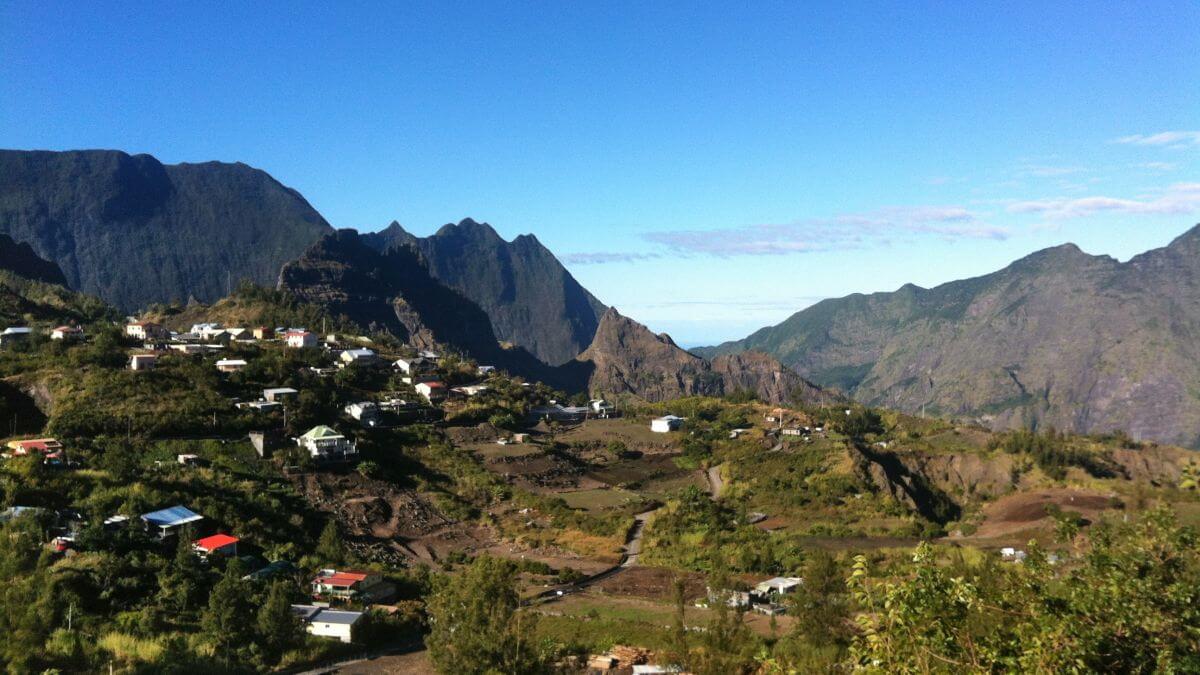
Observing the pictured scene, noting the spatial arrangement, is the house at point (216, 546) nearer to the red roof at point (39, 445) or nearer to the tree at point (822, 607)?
the red roof at point (39, 445)

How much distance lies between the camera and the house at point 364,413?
5112 cm

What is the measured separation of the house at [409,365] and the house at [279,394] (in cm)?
1793

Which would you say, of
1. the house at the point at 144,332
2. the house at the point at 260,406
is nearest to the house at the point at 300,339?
the house at the point at 144,332

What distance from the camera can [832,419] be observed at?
3034 inches

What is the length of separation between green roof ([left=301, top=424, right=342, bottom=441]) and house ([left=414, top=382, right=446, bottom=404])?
1620cm

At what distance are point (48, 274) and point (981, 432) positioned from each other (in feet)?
339

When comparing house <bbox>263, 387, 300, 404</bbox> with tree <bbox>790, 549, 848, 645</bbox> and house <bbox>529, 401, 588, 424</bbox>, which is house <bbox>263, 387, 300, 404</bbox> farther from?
tree <bbox>790, 549, 848, 645</bbox>

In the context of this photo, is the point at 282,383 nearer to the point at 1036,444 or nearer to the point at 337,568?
the point at 337,568

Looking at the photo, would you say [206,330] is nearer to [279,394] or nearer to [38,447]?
[279,394]

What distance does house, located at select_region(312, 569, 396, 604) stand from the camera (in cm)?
2692

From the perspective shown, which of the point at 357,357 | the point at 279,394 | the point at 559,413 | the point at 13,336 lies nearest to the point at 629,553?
the point at 279,394

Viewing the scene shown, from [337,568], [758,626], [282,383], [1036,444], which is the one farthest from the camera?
[1036,444]

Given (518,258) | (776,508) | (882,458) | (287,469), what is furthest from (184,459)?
(518,258)

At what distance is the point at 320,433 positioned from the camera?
43.8 meters
